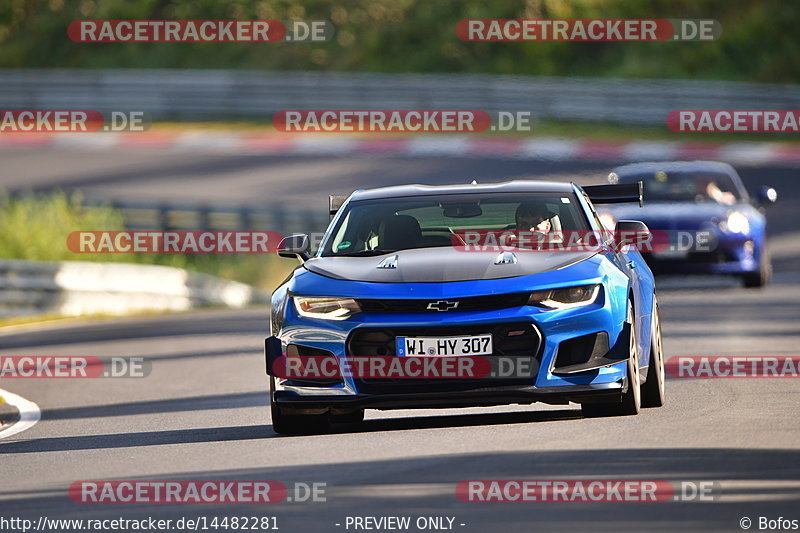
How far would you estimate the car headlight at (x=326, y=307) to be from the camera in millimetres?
9336

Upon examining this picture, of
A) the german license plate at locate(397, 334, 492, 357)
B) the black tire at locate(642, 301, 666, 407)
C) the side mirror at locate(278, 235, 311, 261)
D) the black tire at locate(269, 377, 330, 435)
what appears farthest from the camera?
the side mirror at locate(278, 235, 311, 261)

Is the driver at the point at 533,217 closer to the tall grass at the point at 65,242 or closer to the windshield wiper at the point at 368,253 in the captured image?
the windshield wiper at the point at 368,253

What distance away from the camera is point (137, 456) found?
31.1 feet

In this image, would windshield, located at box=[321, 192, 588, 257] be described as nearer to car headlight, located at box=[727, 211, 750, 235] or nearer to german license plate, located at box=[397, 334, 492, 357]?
german license plate, located at box=[397, 334, 492, 357]

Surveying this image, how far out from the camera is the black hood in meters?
9.34

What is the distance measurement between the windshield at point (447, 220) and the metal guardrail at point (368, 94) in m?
27.1

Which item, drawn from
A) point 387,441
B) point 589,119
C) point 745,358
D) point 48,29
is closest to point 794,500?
point 387,441

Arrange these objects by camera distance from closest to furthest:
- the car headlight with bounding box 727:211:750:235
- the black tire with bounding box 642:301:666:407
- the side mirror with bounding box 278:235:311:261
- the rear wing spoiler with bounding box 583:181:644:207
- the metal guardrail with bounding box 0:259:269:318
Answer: the black tire with bounding box 642:301:666:407 → the side mirror with bounding box 278:235:311:261 → the rear wing spoiler with bounding box 583:181:644:207 → the car headlight with bounding box 727:211:750:235 → the metal guardrail with bounding box 0:259:269:318

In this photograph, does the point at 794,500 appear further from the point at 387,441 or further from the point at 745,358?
the point at 745,358

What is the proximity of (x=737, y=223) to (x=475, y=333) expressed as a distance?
1190 centimetres

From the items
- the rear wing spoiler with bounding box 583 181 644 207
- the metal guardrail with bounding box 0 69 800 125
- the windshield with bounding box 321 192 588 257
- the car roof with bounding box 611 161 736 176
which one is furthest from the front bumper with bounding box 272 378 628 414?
the metal guardrail with bounding box 0 69 800 125

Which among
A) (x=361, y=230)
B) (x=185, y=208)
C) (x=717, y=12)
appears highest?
(x=717, y=12)

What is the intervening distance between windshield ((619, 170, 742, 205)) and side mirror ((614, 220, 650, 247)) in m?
10.5

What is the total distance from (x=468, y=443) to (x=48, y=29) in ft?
154
